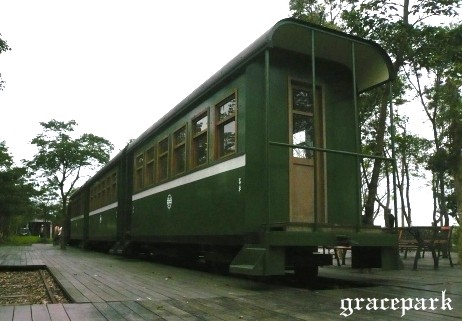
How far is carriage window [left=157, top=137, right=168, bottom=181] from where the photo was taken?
32.1 feet

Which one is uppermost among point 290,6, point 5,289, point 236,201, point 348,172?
point 290,6

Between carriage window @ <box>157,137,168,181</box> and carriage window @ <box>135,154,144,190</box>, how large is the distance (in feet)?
4.84

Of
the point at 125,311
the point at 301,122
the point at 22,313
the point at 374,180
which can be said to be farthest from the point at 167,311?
the point at 374,180

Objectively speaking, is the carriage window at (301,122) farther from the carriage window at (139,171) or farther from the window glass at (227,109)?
the carriage window at (139,171)

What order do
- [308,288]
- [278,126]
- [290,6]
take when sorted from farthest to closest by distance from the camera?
[290,6], [278,126], [308,288]

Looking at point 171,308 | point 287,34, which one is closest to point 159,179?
point 287,34

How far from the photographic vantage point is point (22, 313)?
4.30 meters

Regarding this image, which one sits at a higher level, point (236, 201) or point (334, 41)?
point (334, 41)

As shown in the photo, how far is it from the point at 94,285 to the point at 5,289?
4.60 ft

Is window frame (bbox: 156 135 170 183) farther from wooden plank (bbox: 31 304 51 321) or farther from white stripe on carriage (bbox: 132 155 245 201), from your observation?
wooden plank (bbox: 31 304 51 321)

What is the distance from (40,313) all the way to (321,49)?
15.8ft

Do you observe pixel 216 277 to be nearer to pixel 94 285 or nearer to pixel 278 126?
pixel 94 285

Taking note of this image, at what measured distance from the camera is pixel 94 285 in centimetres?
641

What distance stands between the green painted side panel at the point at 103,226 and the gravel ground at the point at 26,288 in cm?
458
